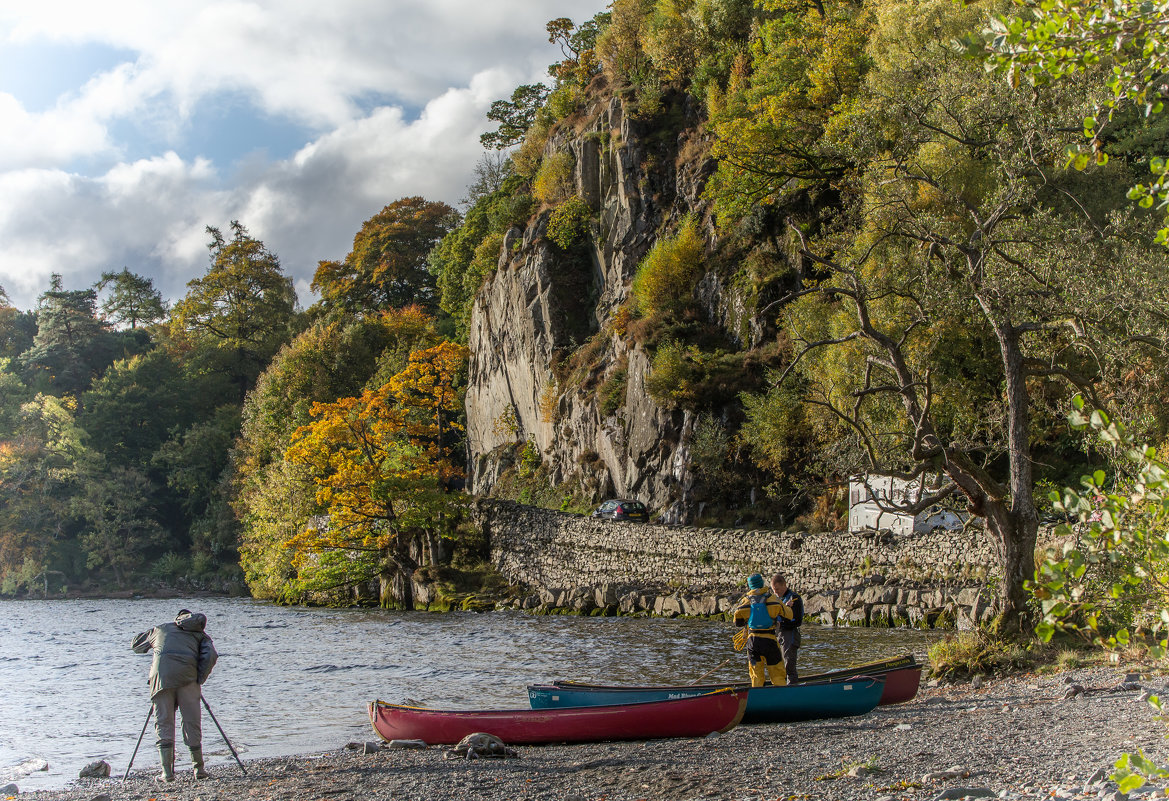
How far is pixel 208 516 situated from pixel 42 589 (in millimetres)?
10673

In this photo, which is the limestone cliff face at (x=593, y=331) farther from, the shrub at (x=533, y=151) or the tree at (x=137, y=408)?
the tree at (x=137, y=408)

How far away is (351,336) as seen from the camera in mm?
57344

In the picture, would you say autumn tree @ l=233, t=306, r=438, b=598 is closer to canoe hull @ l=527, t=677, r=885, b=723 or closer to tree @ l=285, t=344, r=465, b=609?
tree @ l=285, t=344, r=465, b=609

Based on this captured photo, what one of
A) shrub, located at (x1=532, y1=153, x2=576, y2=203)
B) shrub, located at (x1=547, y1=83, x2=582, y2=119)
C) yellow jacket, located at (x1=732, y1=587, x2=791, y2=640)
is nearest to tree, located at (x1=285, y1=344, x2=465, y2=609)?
shrub, located at (x1=532, y1=153, x2=576, y2=203)

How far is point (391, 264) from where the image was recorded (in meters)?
64.8

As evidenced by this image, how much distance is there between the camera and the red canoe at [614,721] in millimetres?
9672

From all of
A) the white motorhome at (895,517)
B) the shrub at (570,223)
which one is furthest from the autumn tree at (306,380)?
the white motorhome at (895,517)

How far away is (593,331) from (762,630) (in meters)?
33.8

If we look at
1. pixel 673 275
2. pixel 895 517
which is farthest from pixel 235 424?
pixel 895 517

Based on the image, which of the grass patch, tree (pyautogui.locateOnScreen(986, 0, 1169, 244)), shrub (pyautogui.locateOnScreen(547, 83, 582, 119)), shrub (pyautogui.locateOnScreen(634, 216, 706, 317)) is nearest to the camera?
tree (pyautogui.locateOnScreen(986, 0, 1169, 244))

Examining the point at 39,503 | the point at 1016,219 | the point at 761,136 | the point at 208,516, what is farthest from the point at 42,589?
the point at 1016,219

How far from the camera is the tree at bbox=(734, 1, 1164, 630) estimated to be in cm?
1295

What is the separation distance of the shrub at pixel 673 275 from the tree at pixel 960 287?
18.0 ft

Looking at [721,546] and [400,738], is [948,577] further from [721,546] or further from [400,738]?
[400,738]
